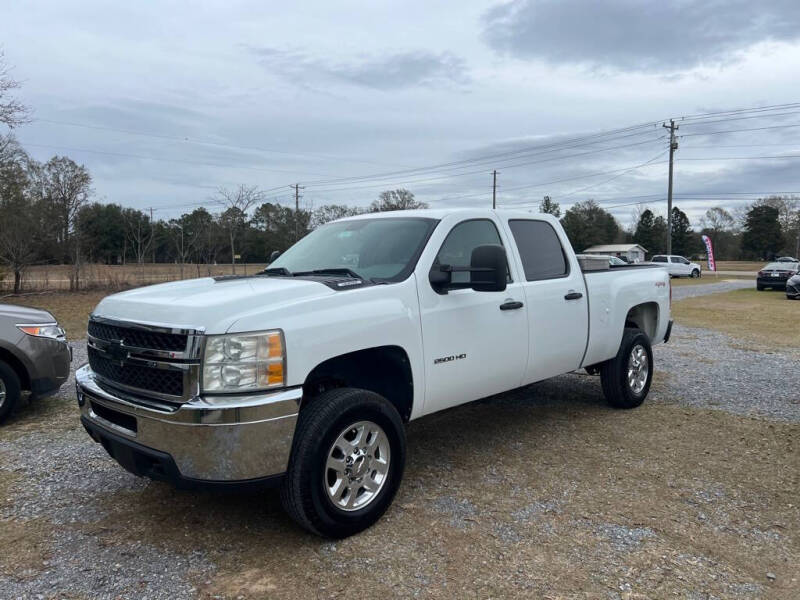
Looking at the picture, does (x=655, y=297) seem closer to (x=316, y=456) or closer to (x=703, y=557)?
(x=703, y=557)

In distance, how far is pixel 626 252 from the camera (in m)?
67.4

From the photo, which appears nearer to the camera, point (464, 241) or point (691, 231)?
point (464, 241)

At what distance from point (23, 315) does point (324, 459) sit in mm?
4270

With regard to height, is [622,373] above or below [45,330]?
below

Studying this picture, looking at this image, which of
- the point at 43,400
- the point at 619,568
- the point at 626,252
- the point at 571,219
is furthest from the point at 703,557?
the point at 571,219

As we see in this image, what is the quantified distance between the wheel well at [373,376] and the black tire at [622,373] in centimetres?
295

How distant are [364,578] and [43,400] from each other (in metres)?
5.27

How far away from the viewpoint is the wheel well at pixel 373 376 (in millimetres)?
3570

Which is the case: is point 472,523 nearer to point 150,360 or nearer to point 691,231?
point 150,360

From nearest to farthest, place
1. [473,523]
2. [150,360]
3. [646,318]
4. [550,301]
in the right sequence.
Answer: [150,360] → [473,523] → [550,301] → [646,318]

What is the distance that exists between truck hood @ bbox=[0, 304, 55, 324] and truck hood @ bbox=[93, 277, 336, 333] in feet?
8.95

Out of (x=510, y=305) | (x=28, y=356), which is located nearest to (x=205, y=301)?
(x=510, y=305)

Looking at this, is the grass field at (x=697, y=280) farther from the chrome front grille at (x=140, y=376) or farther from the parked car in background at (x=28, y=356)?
the chrome front grille at (x=140, y=376)

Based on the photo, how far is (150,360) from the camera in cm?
312
